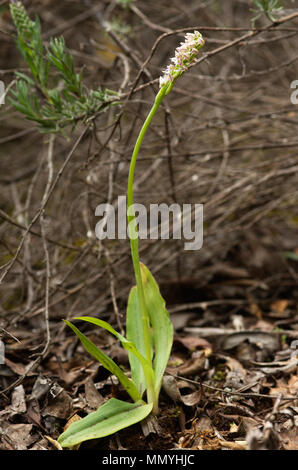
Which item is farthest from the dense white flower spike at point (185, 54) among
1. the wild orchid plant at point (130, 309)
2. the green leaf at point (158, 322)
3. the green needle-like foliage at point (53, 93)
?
the green leaf at point (158, 322)

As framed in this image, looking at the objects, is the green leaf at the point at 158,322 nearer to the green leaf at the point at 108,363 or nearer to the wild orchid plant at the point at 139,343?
the wild orchid plant at the point at 139,343

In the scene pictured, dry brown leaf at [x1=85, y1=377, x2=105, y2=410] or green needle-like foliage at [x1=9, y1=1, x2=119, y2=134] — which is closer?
dry brown leaf at [x1=85, y1=377, x2=105, y2=410]

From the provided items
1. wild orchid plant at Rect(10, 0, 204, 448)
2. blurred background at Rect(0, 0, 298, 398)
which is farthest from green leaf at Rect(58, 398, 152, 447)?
blurred background at Rect(0, 0, 298, 398)

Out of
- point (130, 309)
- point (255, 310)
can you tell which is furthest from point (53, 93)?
point (255, 310)

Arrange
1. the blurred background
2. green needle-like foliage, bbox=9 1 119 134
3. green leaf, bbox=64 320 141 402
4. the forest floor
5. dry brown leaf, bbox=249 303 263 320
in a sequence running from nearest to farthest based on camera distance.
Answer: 1. green leaf, bbox=64 320 141 402
2. the forest floor
3. green needle-like foliage, bbox=9 1 119 134
4. the blurred background
5. dry brown leaf, bbox=249 303 263 320

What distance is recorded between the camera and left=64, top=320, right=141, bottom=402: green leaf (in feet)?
4.23

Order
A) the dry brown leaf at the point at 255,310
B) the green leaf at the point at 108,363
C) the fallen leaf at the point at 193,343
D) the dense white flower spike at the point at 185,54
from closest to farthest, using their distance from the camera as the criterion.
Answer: the dense white flower spike at the point at 185,54 → the green leaf at the point at 108,363 → the fallen leaf at the point at 193,343 → the dry brown leaf at the point at 255,310

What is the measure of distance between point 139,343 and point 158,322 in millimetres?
106

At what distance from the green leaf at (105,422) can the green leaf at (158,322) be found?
161 mm

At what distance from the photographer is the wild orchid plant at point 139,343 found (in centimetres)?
122

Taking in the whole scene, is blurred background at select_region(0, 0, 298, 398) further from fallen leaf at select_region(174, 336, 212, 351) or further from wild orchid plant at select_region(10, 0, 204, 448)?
fallen leaf at select_region(174, 336, 212, 351)

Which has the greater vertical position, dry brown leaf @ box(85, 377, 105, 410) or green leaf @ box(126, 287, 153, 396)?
green leaf @ box(126, 287, 153, 396)
